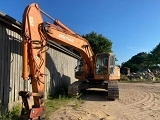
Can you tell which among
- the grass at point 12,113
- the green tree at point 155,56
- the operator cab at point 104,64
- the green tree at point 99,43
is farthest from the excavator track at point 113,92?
the green tree at point 155,56

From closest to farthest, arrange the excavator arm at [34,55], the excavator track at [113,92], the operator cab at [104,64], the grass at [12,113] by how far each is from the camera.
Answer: the excavator arm at [34,55] < the grass at [12,113] < the excavator track at [113,92] < the operator cab at [104,64]

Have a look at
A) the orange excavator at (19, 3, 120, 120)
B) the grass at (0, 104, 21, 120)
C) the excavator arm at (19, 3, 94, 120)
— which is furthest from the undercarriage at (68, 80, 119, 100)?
the grass at (0, 104, 21, 120)

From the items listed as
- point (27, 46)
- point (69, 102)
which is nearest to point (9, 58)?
point (27, 46)

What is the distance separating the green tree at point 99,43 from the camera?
45156 millimetres

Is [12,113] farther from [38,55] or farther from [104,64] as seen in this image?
[104,64]

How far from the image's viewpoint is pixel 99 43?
45.7 metres

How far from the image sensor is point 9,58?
8.55 metres

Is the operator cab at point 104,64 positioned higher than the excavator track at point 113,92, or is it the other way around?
the operator cab at point 104,64

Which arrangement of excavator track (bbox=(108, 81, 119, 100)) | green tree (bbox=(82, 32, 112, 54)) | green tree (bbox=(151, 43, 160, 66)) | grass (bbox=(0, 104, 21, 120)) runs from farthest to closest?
1. green tree (bbox=(151, 43, 160, 66))
2. green tree (bbox=(82, 32, 112, 54))
3. excavator track (bbox=(108, 81, 119, 100))
4. grass (bbox=(0, 104, 21, 120))

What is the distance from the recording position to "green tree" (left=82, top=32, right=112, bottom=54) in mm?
45156

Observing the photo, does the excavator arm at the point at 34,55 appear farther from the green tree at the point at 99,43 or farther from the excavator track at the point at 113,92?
the green tree at the point at 99,43

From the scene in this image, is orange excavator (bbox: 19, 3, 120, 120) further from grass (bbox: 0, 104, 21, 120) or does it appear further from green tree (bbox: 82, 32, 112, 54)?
green tree (bbox: 82, 32, 112, 54)

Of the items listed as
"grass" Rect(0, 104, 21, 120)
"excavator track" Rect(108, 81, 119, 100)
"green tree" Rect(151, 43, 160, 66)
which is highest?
"green tree" Rect(151, 43, 160, 66)

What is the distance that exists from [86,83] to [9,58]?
23.4 feet
